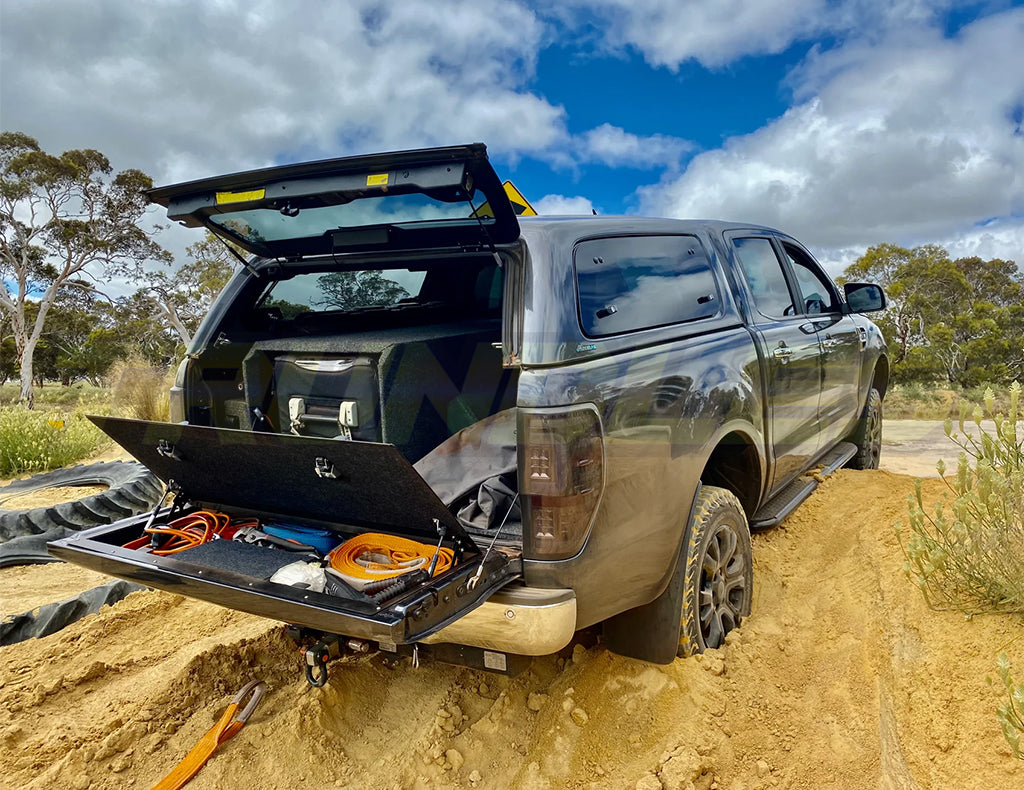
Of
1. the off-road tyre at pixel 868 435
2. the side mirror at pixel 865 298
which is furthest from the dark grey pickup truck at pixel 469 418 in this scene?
the off-road tyre at pixel 868 435

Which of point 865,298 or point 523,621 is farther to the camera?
point 865,298

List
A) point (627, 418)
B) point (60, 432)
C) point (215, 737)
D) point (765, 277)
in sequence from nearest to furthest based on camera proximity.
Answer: point (627, 418)
point (215, 737)
point (765, 277)
point (60, 432)

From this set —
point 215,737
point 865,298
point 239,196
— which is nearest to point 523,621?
point 215,737

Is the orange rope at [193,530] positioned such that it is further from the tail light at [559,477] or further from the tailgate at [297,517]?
the tail light at [559,477]

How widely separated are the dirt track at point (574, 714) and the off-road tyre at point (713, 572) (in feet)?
0.30

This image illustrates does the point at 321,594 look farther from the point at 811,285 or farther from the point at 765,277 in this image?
the point at 811,285

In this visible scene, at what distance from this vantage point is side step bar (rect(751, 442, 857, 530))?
388cm

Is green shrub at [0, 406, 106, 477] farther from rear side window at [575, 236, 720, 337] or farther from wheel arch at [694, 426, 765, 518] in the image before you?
rear side window at [575, 236, 720, 337]

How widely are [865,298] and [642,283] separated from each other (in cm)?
282

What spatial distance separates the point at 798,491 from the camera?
14.6ft

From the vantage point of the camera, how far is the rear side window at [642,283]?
2674 mm

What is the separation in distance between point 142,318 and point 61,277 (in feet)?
15.0

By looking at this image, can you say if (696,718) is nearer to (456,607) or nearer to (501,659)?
(501,659)

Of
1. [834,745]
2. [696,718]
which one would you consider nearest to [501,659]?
[696,718]
